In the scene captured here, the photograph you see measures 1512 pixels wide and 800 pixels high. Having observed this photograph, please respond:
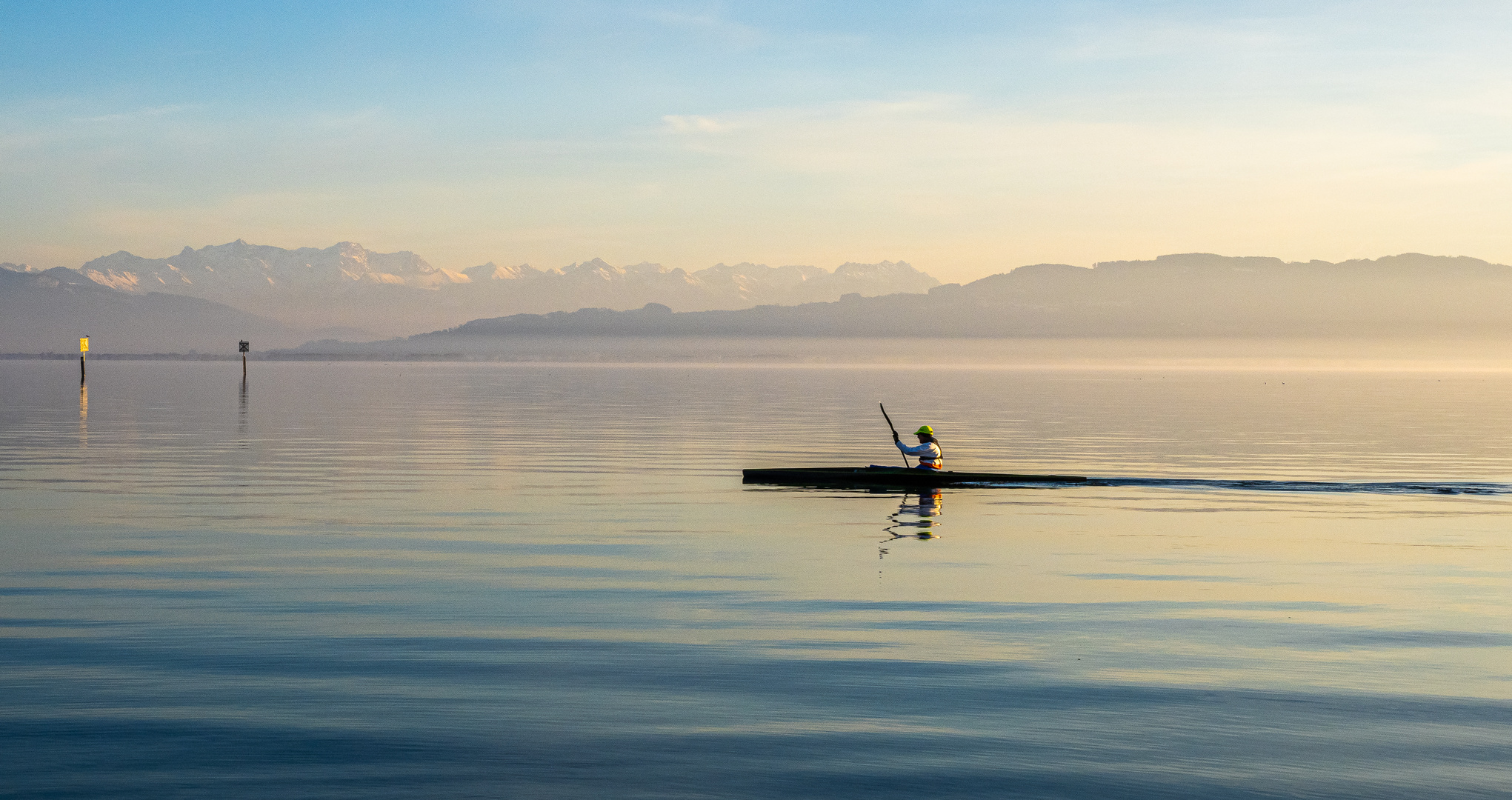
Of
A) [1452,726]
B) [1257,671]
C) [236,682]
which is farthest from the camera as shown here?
[1257,671]

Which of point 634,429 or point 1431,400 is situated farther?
point 1431,400

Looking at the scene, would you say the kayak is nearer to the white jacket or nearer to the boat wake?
the white jacket

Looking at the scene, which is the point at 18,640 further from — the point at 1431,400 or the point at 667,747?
the point at 1431,400

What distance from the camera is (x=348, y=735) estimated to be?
485 inches

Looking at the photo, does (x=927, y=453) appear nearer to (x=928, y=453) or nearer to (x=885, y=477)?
(x=928, y=453)

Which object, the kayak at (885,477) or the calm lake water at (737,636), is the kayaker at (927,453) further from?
the calm lake water at (737,636)

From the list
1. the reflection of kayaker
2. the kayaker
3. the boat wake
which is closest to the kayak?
the kayaker

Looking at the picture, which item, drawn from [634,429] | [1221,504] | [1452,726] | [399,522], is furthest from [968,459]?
[1452,726]

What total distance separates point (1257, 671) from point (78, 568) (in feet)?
58.3

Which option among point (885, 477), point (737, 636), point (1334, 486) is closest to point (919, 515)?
point (885, 477)

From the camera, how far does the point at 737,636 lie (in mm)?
17016

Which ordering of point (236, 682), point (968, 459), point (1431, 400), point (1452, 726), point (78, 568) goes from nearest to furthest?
point (1452, 726), point (236, 682), point (78, 568), point (968, 459), point (1431, 400)

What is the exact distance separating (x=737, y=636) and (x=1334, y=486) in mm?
25894

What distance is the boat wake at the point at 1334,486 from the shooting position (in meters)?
36.3
